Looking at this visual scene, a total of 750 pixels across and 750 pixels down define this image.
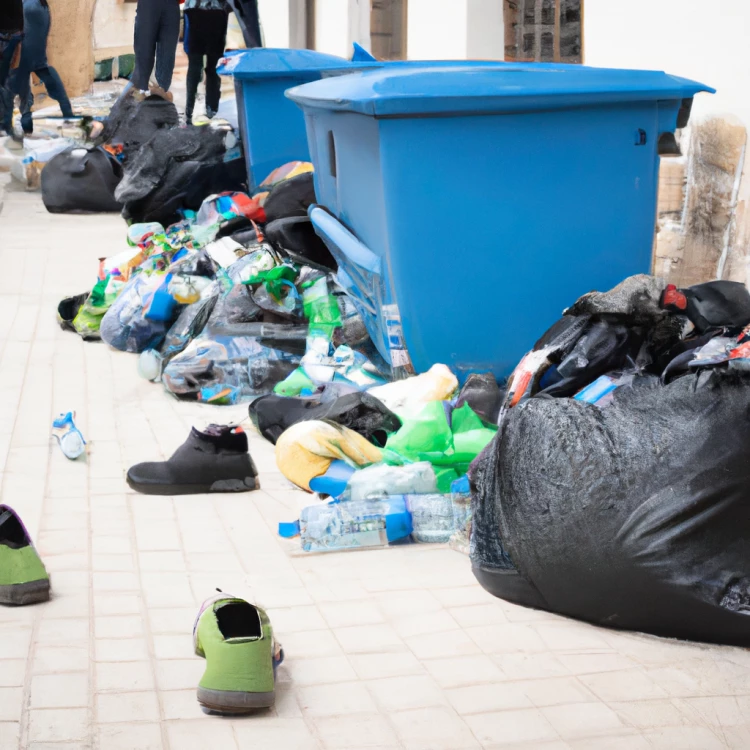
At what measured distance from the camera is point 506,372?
3.73m

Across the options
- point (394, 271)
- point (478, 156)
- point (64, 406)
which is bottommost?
point (64, 406)

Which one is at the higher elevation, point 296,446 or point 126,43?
point 126,43

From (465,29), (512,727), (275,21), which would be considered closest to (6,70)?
(275,21)

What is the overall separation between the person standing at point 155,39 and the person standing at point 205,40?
49 centimetres

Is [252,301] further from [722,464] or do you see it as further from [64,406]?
[722,464]

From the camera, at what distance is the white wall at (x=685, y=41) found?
13.5 feet

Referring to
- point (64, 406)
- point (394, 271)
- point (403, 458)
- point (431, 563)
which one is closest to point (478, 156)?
point (394, 271)

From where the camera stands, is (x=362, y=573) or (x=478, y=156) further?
(x=478, y=156)

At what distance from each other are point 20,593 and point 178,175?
5.09 m

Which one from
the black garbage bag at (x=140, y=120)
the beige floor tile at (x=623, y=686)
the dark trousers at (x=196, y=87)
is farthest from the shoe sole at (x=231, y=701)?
Answer: the dark trousers at (x=196, y=87)

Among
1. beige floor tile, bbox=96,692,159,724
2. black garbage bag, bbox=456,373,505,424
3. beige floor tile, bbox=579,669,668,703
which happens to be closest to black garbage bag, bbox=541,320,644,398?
black garbage bag, bbox=456,373,505,424

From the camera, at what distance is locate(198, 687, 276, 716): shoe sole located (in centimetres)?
204

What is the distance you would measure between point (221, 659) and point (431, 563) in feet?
2.86

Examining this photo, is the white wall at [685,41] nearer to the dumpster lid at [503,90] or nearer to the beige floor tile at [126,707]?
the dumpster lid at [503,90]
